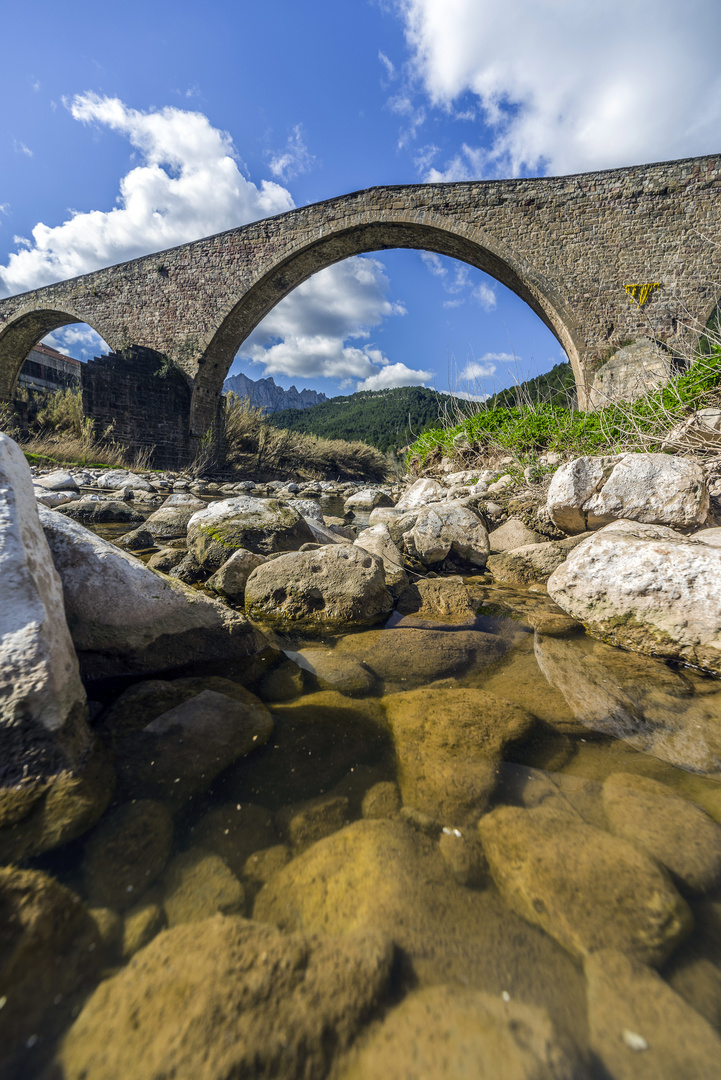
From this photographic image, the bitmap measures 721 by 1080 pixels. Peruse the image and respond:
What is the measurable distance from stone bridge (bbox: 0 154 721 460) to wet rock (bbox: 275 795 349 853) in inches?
334

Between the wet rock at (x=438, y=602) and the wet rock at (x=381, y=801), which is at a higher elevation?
the wet rock at (x=438, y=602)

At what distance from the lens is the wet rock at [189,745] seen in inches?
46.3

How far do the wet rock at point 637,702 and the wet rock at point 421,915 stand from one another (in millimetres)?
852

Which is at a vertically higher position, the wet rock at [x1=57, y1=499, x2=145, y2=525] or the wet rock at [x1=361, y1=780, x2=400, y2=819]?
the wet rock at [x1=361, y1=780, x2=400, y2=819]

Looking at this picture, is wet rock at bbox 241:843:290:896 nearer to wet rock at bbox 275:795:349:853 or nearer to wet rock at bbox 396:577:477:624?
wet rock at bbox 275:795:349:853

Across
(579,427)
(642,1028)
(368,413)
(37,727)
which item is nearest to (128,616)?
(37,727)

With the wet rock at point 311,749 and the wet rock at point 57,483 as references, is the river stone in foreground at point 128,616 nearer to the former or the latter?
the wet rock at point 311,749

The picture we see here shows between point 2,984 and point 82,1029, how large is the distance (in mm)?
162

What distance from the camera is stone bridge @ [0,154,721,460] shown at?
8641 millimetres

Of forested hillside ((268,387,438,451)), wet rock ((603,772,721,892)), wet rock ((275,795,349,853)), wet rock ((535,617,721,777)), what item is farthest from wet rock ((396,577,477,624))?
forested hillside ((268,387,438,451))

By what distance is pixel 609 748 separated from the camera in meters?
1.42

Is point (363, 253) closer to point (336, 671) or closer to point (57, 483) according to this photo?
point (57, 483)

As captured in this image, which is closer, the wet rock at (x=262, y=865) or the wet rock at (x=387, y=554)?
the wet rock at (x=262, y=865)

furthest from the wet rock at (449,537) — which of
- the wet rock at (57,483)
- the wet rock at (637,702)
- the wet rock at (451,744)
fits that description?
the wet rock at (57,483)
